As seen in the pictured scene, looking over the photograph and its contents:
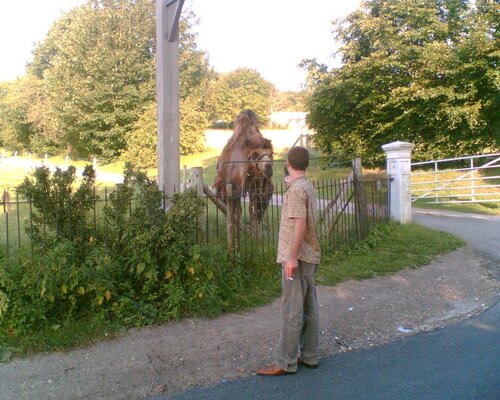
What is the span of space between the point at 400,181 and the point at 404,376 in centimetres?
711

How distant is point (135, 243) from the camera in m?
5.56

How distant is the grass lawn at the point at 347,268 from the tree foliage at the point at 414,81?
43.0ft

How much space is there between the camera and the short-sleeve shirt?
430 centimetres

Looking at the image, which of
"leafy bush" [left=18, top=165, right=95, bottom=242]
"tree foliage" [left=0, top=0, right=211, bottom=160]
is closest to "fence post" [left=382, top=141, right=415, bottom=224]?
"leafy bush" [left=18, top=165, right=95, bottom=242]

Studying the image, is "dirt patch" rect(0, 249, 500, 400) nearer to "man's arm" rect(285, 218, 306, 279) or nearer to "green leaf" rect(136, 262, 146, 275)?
"green leaf" rect(136, 262, 146, 275)

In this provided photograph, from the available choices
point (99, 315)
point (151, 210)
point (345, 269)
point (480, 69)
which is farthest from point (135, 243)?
point (480, 69)

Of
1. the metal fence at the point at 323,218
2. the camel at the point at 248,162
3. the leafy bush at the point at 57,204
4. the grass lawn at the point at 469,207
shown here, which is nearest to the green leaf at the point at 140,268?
the leafy bush at the point at 57,204

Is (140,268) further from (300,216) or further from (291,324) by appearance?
(300,216)

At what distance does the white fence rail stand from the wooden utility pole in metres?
11.5

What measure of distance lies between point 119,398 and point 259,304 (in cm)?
242

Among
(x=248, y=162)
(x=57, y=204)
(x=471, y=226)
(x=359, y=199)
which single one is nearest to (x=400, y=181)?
(x=359, y=199)

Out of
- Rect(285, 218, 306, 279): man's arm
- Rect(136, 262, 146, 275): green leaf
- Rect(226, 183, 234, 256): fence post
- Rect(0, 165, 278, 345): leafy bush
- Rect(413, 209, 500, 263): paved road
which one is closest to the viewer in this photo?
Rect(285, 218, 306, 279): man's arm

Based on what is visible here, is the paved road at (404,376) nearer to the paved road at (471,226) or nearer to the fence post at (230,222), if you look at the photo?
the fence post at (230,222)

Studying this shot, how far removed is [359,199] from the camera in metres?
9.11
